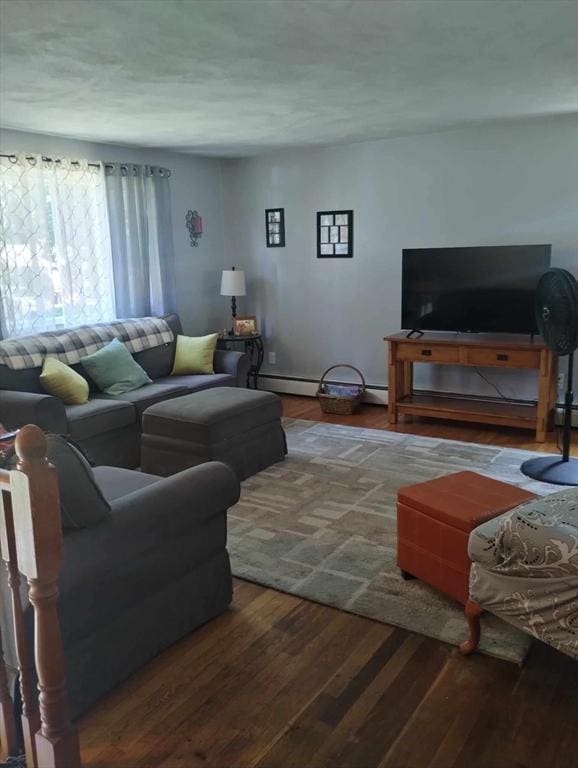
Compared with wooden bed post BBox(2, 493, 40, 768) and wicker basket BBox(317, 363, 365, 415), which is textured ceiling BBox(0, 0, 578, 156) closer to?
wooden bed post BBox(2, 493, 40, 768)

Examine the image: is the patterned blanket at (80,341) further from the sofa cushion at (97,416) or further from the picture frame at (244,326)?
the picture frame at (244,326)

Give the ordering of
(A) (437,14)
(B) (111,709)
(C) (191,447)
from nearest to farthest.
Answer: (B) (111,709)
(A) (437,14)
(C) (191,447)

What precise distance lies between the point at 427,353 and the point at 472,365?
0.35 m

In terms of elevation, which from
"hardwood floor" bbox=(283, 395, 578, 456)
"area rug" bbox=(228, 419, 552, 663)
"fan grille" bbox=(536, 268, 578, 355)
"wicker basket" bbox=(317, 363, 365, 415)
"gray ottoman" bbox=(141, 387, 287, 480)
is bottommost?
"area rug" bbox=(228, 419, 552, 663)

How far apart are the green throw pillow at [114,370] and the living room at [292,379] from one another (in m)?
0.03

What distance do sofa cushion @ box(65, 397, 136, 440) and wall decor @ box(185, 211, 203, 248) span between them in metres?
2.34

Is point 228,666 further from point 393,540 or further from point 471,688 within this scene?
point 393,540

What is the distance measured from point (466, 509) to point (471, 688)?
63 cm

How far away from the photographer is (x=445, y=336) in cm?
511

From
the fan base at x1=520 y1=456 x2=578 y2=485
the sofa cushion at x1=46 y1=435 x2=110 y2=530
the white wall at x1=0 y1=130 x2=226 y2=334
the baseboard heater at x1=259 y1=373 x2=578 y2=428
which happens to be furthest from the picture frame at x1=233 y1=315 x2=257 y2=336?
the sofa cushion at x1=46 y1=435 x2=110 y2=530

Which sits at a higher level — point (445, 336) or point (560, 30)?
point (560, 30)

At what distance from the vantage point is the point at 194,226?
6031 millimetres

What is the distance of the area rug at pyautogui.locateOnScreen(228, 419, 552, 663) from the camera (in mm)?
2488

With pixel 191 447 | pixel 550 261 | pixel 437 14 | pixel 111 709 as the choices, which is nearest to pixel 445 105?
pixel 550 261
